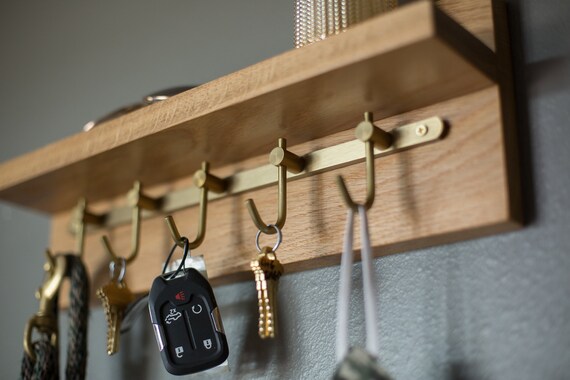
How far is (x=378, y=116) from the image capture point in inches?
26.4

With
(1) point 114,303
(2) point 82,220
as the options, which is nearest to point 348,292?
(1) point 114,303

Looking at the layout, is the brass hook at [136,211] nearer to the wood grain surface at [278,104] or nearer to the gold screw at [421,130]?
the wood grain surface at [278,104]

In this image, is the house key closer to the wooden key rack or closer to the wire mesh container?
the wooden key rack

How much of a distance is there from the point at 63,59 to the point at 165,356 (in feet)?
1.67

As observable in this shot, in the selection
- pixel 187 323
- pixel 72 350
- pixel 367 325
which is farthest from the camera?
pixel 72 350

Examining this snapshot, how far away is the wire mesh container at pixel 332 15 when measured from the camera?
25.3 inches

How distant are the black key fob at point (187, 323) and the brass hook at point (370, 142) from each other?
0.15 metres

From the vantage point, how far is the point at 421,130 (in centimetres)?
64

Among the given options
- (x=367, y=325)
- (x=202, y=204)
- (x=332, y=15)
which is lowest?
(x=367, y=325)

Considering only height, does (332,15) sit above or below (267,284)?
above

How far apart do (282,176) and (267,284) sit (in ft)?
0.29

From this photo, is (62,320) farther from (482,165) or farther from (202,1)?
(482,165)

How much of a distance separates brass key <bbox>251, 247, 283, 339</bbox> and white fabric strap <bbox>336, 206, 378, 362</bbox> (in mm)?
63

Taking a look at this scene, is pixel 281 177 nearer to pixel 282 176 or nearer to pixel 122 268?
pixel 282 176
